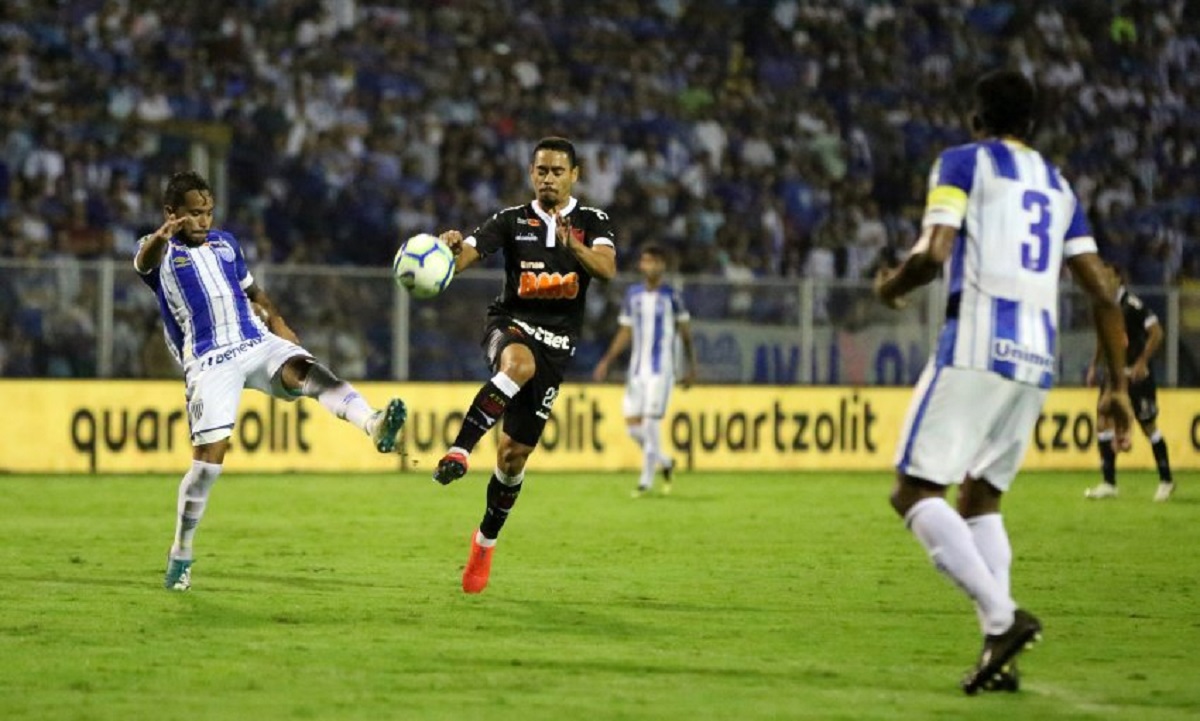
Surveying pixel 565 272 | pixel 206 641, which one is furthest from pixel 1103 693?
pixel 565 272

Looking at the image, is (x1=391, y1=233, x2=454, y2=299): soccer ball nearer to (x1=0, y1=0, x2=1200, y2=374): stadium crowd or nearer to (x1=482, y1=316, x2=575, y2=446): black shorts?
(x1=482, y1=316, x2=575, y2=446): black shorts

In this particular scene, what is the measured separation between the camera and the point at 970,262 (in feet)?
24.2

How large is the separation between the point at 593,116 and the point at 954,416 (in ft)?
76.1

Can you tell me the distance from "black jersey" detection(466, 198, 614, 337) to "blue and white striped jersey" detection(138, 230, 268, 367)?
53.2 inches

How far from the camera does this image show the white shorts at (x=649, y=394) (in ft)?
70.5

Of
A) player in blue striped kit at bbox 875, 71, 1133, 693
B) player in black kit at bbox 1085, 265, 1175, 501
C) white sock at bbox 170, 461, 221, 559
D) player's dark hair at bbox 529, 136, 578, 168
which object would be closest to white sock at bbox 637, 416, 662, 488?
player in black kit at bbox 1085, 265, 1175, 501

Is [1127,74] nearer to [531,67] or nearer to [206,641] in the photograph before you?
[531,67]

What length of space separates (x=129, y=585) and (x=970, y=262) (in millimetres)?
5636

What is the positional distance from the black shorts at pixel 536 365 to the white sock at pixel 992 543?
3.91 m

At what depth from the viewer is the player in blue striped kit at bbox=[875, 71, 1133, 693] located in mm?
7277

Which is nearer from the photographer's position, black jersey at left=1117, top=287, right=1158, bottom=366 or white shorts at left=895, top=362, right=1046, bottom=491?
white shorts at left=895, top=362, right=1046, bottom=491

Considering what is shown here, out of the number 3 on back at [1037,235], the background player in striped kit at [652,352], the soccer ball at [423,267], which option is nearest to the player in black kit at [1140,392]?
the background player in striped kit at [652,352]

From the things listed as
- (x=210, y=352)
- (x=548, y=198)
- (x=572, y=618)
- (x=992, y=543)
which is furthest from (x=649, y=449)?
(x=992, y=543)

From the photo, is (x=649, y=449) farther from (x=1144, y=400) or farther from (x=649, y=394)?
(x=1144, y=400)
